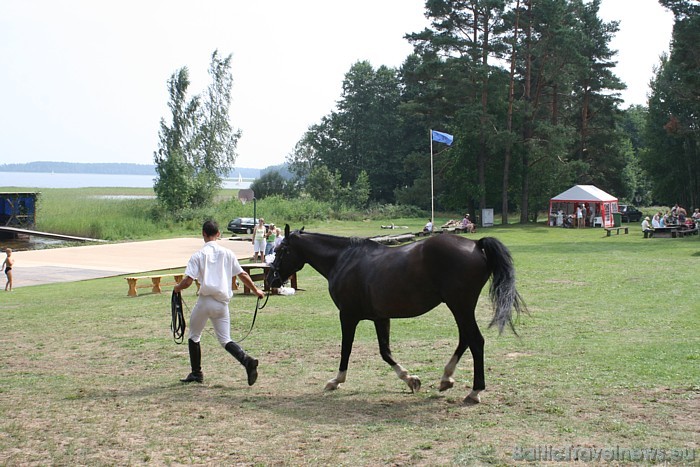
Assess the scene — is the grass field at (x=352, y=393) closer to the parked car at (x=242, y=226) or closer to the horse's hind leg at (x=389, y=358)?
the horse's hind leg at (x=389, y=358)

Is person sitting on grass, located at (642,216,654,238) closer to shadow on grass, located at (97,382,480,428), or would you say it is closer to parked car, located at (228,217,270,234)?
parked car, located at (228,217,270,234)

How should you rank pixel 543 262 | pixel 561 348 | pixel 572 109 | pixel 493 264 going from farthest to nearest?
1. pixel 572 109
2. pixel 543 262
3. pixel 561 348
4. pixel 493 264

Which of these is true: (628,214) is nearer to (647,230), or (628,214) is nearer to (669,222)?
(669,222)

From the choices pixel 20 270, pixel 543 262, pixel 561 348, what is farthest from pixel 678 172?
pixel 561 348

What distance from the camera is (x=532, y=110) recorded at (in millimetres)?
51969

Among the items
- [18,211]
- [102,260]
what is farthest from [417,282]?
[18,211]

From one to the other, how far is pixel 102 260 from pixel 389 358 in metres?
26.6

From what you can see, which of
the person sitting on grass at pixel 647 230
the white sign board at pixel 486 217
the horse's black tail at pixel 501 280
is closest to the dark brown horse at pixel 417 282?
the horse's black tail at pixel 501 280

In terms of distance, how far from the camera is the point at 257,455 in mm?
5973

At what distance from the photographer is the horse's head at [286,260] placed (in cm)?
947

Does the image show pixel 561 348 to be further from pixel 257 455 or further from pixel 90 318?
pixel 90 318

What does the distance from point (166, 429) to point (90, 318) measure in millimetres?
8568

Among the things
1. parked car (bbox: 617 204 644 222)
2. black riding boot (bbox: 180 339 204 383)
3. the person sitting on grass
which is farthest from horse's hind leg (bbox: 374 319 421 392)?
parked car (bbox: 617 204 644 222)

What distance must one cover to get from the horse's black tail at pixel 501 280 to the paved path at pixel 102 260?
20.0 meters
